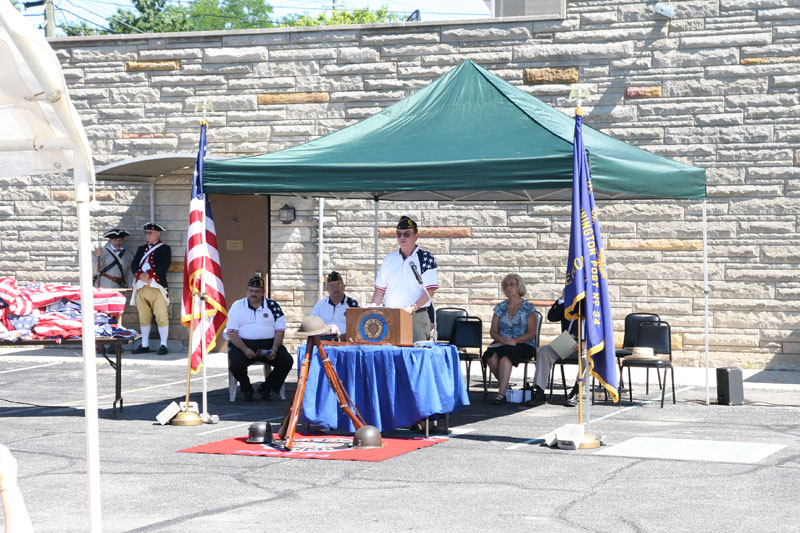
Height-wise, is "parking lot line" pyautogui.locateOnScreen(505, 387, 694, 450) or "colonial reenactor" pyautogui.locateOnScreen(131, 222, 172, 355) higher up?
"colonial reenactor" pyautogui.locateOnScreen(131, 222, 172, 355)

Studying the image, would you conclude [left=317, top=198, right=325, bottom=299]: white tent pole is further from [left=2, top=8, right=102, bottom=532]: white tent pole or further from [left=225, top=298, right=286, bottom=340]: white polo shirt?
[left=2, top=8, right=102, bottom=532]: white tent pole

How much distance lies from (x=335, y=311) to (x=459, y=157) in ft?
9.21

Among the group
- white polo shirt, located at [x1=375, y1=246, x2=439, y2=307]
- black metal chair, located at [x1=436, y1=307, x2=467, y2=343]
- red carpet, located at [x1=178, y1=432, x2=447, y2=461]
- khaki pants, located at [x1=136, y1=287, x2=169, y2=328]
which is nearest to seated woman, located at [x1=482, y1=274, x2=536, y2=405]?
black metal chair, located at [x1=436, y1=307, x2=467, y2=343]

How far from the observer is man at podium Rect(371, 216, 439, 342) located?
10.3m

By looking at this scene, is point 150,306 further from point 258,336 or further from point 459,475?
point 459,475

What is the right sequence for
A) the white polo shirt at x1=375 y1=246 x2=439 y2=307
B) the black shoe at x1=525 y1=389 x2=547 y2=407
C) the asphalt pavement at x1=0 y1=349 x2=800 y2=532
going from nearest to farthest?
the asphalt pavement at x1=0 y1=349 x2=800 y2=532
the white polo shirt at x1=375 y1=246 x2=439 y2=307
the black shoe at x1=525 y1=389 x2=547 y2=407

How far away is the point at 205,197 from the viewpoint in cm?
1046

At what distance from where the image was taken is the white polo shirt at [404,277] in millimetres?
10281

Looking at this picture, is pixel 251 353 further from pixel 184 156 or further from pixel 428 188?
pixel 184 156

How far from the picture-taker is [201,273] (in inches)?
410

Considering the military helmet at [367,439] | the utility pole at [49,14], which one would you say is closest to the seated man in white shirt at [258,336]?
the military helmet at [367,439]

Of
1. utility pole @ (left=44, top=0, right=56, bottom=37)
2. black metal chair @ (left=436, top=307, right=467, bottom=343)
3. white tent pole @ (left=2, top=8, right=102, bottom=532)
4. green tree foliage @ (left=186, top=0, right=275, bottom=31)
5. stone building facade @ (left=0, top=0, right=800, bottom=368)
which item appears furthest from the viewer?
green tree foliage @ (left=186, top=0, right=275, bottom=31)

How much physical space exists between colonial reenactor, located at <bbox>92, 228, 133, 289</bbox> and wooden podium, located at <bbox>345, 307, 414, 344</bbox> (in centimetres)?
805

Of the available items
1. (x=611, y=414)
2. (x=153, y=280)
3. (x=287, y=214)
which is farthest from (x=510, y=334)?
(x=153, y=280)
